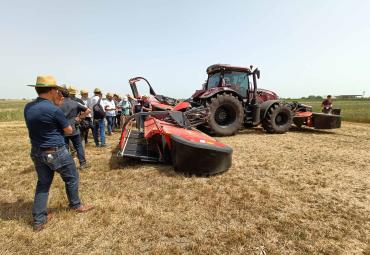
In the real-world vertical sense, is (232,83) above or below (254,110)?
above

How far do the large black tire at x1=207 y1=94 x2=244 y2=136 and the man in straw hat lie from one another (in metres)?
5.32

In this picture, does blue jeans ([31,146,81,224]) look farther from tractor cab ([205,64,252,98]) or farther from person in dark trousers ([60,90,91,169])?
tractor cab ([205,64,252,98])

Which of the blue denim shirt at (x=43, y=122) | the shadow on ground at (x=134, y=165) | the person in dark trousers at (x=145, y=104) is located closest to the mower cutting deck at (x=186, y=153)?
the shadow on ground at (x=134, y=165)

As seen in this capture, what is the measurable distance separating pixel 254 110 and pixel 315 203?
5.46 m

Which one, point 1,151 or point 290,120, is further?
point 290,120

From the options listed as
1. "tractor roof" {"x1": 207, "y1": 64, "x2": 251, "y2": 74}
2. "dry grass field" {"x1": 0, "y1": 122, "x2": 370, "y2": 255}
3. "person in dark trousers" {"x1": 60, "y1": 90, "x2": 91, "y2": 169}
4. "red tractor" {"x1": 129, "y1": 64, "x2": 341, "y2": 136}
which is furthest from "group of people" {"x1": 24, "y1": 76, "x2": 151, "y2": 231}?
"tractor roof" {"x1": 207, "y1": 64, "x2": 251, "y2": 74}

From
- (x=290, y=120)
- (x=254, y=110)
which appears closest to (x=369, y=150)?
(x=290, y=120)

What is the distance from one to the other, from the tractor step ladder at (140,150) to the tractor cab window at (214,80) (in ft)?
13.1

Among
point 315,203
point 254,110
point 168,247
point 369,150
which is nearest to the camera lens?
point 168,247

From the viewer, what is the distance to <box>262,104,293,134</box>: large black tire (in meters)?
8.41

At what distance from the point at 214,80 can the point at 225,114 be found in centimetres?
136

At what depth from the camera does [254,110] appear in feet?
27.6

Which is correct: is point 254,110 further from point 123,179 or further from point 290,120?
point 123,179

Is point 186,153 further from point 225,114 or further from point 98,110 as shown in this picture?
point 225,114
